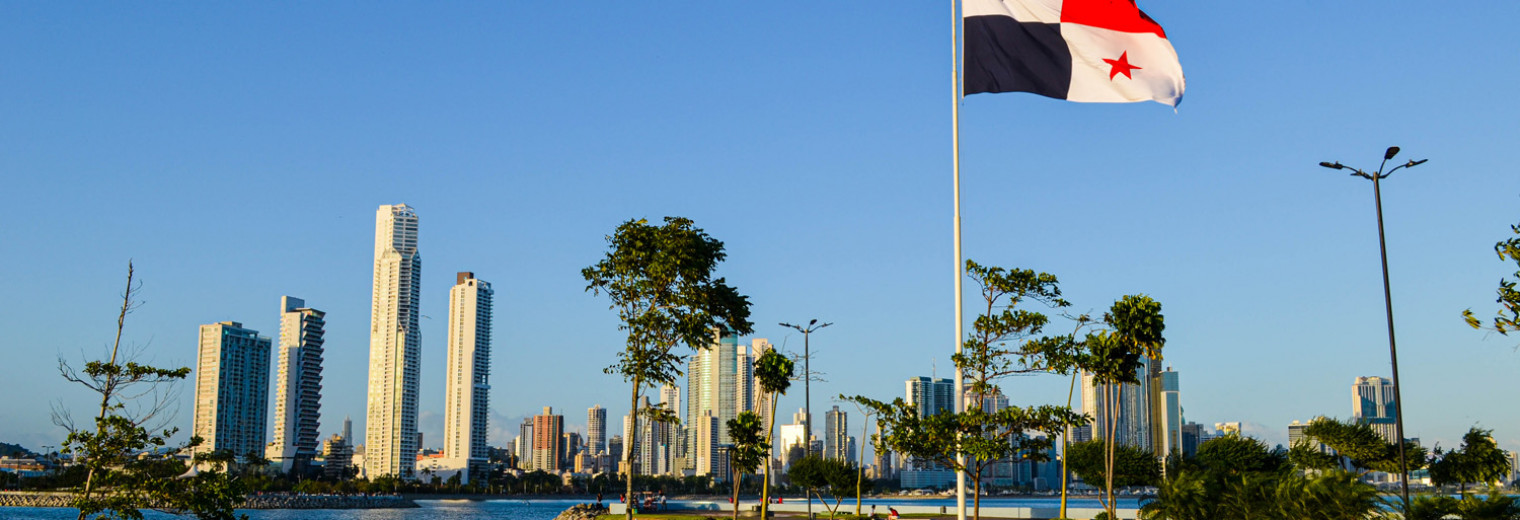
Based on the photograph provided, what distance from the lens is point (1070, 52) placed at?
27219mm

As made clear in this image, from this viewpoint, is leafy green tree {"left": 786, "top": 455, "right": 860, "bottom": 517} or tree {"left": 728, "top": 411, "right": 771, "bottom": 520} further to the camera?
leafy green tree {"left": 786, "top": 455, "right": 860, "bottom": 517}

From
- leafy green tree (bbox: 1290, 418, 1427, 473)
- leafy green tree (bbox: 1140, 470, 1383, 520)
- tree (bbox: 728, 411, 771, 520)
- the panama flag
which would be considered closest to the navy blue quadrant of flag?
the panama flag

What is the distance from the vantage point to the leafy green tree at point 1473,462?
66438 millimetres

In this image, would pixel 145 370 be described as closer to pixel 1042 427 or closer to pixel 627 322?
pixel 627 322

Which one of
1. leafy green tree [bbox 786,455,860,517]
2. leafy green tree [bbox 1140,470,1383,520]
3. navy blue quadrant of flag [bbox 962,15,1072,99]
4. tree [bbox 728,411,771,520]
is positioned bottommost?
leafy green tree [bbox 786,455,860,517]

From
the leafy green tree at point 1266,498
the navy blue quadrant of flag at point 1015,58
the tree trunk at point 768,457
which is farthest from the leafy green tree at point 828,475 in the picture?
the navy blue quadrant of flag at point 1015,58

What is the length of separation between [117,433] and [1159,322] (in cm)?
3790

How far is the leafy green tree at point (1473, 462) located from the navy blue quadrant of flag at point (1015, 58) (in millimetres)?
51998

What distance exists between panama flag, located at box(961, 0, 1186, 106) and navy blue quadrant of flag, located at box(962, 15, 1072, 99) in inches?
0.9

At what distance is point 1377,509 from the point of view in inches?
1075

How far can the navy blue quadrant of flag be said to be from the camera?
27.1m

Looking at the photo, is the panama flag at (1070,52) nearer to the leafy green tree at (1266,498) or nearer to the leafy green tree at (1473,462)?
the leafy green tree at (1266,498)

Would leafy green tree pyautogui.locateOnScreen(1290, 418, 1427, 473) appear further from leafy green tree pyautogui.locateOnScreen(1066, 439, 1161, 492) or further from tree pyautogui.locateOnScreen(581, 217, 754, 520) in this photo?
tree pyautogui.locateOnScreen(581, 217, 754, 520)

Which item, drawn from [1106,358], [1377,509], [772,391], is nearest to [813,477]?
[772,391]
